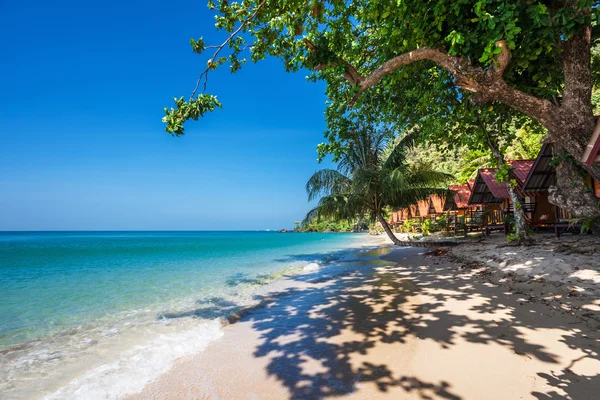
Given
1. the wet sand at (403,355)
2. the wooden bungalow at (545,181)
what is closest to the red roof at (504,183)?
the wooden bungalow at (545,181)

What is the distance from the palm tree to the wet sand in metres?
9.59

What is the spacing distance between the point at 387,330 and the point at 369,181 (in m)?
10.9

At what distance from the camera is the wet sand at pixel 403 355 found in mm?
2562

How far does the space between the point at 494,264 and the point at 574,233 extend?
22.4 ft

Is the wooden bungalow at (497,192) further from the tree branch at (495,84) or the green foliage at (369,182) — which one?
the tree branch at (495,84)

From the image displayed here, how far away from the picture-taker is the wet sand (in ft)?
8.41

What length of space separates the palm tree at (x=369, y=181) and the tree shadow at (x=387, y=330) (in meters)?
8.33

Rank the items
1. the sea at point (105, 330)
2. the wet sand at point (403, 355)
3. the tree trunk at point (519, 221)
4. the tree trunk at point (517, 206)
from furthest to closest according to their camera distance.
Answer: the tree trunk at point (519, 221) → the tree trunk at point (517, 206) → the sea at point (105, 330) → the wet sand at point (403, 355)

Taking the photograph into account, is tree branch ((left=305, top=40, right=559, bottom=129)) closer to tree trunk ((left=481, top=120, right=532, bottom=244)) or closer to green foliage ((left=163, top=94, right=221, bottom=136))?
green foliage ((left=163, top=94, right=221, bottom=136))

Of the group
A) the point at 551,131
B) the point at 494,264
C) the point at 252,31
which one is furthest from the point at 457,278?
the point at 252,31

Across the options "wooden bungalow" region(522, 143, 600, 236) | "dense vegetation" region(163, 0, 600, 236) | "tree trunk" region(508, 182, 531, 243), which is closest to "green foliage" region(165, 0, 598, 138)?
"dense vegetation" region(163, 0, 600, 236)

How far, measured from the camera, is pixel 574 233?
1137 centimetres

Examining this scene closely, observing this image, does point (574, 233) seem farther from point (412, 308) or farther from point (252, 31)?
point (252, 31)

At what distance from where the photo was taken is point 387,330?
3891 millimetres
